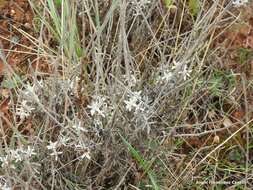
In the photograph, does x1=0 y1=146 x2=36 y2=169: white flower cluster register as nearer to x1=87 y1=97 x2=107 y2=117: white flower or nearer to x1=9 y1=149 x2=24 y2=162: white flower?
x1=9 y1=149 x2=24 y2=162: white flower

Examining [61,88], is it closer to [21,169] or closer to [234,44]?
[21,169]

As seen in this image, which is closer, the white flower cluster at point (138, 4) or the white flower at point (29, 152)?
the white flower at point (29, 152)

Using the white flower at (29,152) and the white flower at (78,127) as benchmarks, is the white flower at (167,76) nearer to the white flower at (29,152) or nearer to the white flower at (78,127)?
the white flower at (78,127)

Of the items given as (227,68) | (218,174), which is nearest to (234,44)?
(227,68)

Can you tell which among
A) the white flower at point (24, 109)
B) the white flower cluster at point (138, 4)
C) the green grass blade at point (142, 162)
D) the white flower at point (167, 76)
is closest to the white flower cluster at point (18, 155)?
the white flower at point (24, 109)

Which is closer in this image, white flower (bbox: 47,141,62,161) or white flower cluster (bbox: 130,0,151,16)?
white flower (bbox: 47,141,62,161)

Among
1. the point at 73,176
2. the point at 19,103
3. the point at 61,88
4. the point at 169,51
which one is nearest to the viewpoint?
the point at 61,88

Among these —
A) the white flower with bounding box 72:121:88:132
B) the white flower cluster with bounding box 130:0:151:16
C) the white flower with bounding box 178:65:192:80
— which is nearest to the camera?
the white flower with bounding box 72:121:88:132

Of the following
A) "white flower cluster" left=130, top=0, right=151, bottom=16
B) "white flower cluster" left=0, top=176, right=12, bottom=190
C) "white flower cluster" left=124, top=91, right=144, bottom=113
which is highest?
"white flower cluster" left=130, top=0, right=151, bottom=16

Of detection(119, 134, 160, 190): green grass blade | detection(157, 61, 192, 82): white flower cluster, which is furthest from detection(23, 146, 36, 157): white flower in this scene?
detection(157, 61, 192, 82): white flower cluster

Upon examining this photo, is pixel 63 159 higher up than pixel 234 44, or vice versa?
pixel 234 44

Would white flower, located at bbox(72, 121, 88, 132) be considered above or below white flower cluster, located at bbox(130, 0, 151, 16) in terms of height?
below
